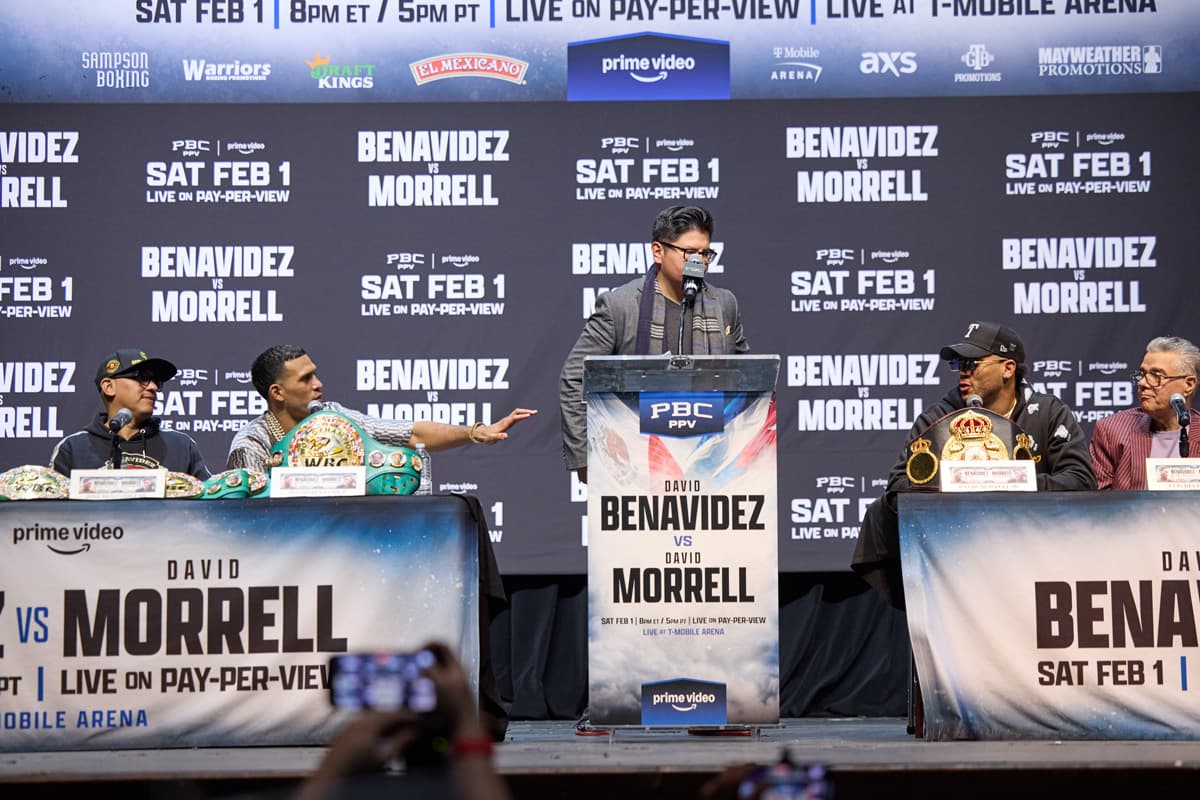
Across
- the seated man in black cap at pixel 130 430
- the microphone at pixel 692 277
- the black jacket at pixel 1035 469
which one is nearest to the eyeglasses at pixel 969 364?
the black jacket at pixel 1035 469

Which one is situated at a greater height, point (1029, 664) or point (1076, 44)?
point (1076, 44)

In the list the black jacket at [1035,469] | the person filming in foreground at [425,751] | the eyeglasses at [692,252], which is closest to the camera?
the person filming in foreground at [425,751]

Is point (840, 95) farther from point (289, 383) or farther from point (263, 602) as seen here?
point (263, 602)

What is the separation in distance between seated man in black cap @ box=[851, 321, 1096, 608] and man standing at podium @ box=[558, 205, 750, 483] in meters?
0.70

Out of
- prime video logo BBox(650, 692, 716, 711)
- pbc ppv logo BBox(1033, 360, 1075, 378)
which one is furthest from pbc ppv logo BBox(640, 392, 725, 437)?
pbc ppv logo BBox(1033, 360, 1075, 378)

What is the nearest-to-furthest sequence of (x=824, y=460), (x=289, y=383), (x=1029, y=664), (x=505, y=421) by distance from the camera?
(x=1029, y=664)
(x=505, y=421)
(x=289, y=383)
(x=824, y=460)

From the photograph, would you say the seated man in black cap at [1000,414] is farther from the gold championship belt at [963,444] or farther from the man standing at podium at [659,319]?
the man standing at podium at [659,319]

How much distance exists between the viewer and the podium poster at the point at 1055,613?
3.75 meters

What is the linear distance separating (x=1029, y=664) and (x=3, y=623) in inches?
103

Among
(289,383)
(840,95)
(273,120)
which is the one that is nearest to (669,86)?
(840,95)

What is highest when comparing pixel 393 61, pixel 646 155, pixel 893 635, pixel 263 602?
pixel 393 61

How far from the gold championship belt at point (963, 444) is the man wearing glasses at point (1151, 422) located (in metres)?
1.08

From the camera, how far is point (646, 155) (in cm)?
629

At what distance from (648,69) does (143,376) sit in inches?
98.8
